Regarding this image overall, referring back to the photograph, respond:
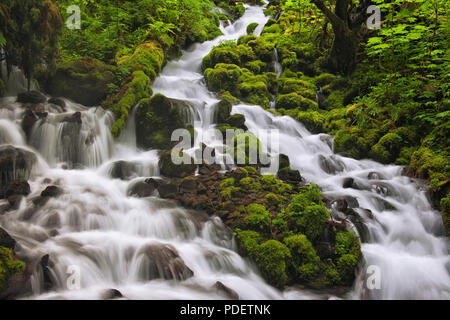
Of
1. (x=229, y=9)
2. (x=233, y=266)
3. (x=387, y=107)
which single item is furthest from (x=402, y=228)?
(x=229, y=9)

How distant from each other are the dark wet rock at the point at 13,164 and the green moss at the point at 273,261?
4.45m

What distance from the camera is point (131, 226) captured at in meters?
5.32

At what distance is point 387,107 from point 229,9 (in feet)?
57.0

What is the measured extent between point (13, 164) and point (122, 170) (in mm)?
1995

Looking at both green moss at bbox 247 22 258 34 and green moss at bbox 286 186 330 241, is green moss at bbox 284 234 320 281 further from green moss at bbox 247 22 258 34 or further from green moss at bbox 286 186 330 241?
green moss at bbox 247 22 258 34

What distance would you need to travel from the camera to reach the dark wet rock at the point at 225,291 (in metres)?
4.20

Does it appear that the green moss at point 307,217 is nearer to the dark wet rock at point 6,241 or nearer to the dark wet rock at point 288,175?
the dark wet rock at point 288,175

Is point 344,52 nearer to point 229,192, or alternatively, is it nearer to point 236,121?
point 236,121

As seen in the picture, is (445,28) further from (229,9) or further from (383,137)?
(229,9)

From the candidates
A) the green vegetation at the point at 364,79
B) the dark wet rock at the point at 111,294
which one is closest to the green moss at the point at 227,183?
the dark wet rock at the point at 111,294

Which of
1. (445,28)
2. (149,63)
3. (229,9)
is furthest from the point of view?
(229,9)

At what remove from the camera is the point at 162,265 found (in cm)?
447

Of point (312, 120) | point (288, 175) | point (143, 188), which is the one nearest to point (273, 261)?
point (288, 175)

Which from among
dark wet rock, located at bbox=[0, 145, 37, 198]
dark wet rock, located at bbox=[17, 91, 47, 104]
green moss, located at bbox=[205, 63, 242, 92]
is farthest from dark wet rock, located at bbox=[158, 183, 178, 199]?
green moss, located at bbox=[205, 63, 242, 92]
